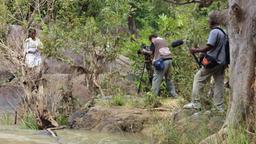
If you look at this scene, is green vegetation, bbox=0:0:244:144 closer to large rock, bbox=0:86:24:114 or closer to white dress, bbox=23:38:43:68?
white dress, bbox=23:38:43:68

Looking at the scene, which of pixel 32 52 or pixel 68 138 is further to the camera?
pixel 32 52

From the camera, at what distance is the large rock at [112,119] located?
10953 millimetres

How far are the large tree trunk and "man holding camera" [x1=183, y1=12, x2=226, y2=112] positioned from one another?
1.54 metres

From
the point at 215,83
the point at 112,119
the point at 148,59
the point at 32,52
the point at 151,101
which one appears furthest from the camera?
the point at 148,59

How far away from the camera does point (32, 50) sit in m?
12.8

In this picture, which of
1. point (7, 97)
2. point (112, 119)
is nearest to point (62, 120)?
point (112, 119)

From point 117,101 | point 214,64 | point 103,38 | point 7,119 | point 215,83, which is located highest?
point 103,38

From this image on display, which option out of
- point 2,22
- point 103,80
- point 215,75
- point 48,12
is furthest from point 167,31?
point 215,75

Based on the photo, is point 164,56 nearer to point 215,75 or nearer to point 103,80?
point 103,80

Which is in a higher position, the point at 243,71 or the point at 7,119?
the point at 243,71

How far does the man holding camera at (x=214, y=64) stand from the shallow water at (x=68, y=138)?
4.14 ft

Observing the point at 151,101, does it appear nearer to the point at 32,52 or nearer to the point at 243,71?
the point at 32,52

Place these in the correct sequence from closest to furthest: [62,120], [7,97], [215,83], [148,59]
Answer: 1. [215,83]
2. [62,120]
3. [148,59]
4. [7,97]

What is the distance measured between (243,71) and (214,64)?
203 centimetres
